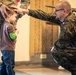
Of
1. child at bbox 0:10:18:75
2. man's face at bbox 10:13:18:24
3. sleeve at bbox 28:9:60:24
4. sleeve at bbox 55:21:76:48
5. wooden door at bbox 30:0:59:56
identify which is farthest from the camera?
wooden door at bbox 30:0:59:56

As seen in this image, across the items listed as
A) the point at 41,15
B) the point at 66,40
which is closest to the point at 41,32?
the point at 41,15

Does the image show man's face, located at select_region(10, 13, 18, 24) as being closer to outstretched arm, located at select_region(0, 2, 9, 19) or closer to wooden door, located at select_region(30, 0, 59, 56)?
outstretched arm, located at select_region(0, 2, 9, 19)

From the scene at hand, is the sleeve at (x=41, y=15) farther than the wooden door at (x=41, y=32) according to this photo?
No

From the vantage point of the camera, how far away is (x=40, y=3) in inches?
195

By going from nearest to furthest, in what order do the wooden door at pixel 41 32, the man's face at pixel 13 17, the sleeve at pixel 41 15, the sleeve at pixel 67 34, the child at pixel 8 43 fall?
the sleeve at pixel 67 34, the sleeve at pixel 41 15, the child at pixel 8 43, the man's face at pixel 13 17, the wooden door at pixel 41 32

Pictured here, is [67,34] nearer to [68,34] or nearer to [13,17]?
[68,34]

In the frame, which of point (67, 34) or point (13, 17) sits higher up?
point (13, 17)

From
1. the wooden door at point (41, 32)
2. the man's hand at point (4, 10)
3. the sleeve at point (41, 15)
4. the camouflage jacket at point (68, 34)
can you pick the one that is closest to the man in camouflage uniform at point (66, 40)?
the camouflage jacket at point (68, 34)

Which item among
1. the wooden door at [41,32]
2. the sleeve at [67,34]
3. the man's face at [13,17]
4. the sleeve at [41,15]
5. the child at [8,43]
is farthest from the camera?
the wooden door at [41,32]

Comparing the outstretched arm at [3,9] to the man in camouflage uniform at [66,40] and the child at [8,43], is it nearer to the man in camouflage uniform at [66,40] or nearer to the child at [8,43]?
the child at [8,43]

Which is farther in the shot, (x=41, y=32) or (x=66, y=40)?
(x=41, y=32)

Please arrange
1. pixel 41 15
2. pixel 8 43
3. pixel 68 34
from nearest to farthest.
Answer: pixel 68 34 → pixel 41 15 → pixel 8 43

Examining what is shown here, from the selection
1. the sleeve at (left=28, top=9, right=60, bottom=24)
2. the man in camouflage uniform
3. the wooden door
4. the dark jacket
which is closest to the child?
the dark jacket

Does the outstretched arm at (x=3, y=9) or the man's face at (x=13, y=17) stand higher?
the outstretched arm at (x=3, y=9)
